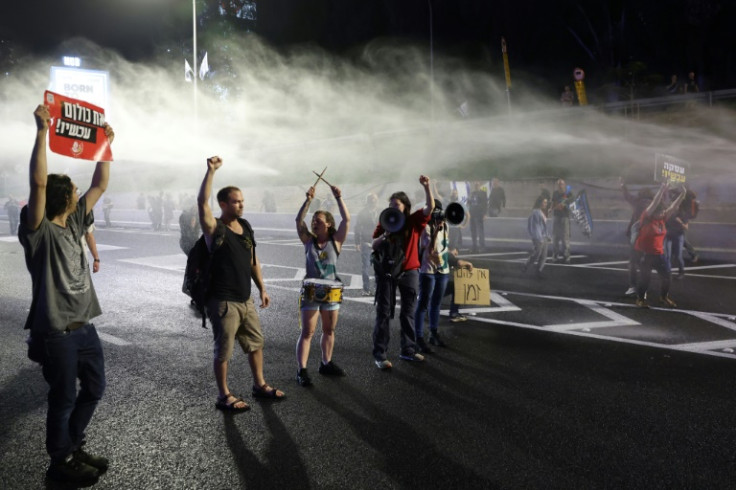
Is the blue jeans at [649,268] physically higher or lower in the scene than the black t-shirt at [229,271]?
lower

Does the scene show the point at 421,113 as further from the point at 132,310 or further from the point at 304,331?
the point at 304,331

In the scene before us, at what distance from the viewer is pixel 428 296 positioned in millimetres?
6672

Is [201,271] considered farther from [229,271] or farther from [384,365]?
[384,365]

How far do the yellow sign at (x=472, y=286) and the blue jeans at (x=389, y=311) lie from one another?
135cm

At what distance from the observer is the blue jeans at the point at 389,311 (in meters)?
5.94

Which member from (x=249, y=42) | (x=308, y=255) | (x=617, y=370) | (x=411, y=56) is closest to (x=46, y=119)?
(x=308, y=255)

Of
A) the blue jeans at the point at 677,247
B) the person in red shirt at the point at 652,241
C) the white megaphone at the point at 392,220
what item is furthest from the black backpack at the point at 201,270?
the blue jeans at the point at 677,247

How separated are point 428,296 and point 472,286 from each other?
0.97 m

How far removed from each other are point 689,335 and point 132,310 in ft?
26.4

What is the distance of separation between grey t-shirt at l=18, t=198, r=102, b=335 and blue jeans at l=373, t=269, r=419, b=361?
119 inches

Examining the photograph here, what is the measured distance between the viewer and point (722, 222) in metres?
16.5

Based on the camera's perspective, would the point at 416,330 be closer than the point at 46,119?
No

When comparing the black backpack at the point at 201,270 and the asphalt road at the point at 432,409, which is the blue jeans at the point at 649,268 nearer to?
the asphalt road at the point at 432,409

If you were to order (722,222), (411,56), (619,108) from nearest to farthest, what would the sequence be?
(722,222) < (619,108) < (411,56)
